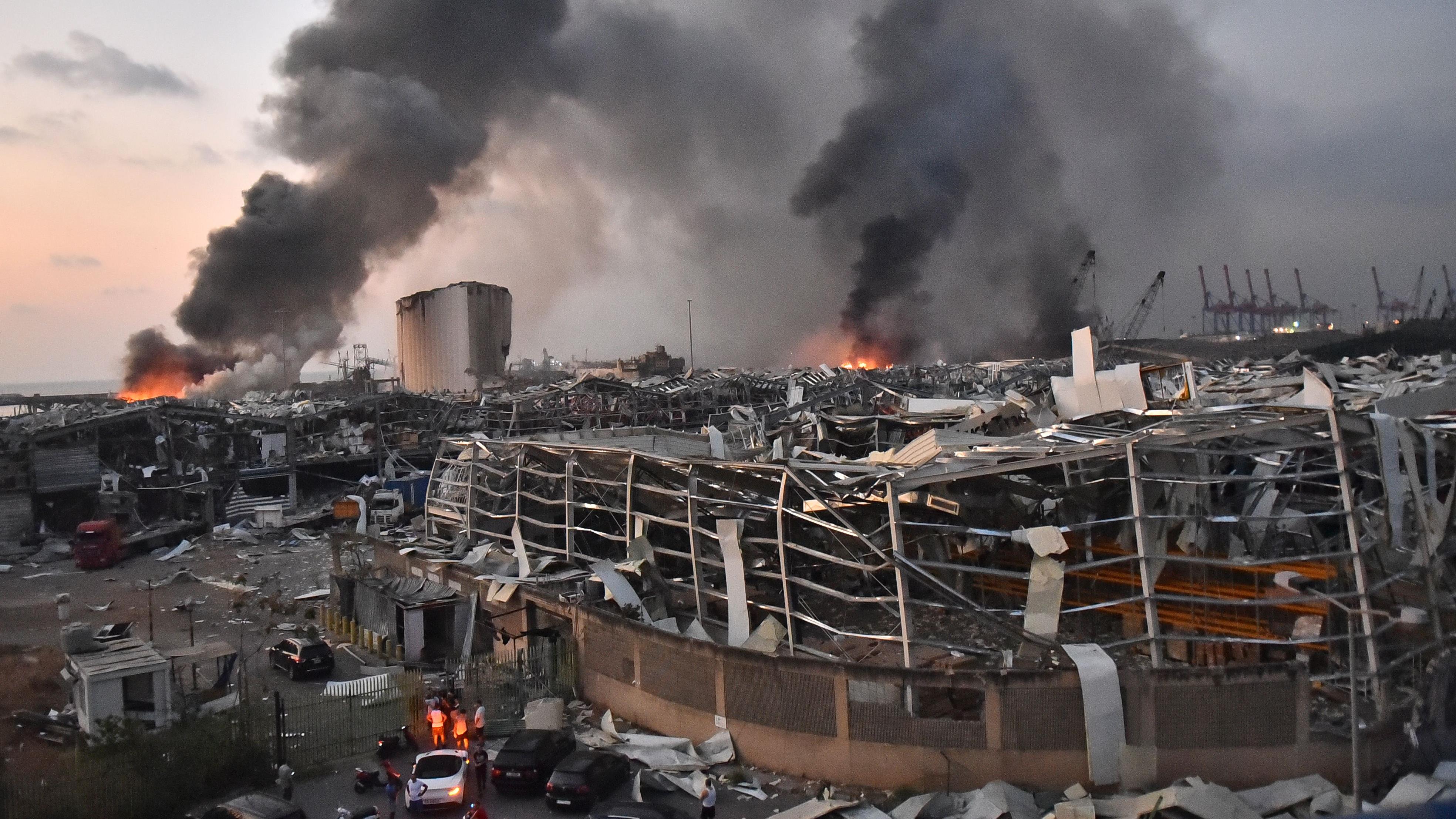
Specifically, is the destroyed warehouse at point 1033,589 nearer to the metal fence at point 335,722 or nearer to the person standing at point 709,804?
the person standing at point 709,804

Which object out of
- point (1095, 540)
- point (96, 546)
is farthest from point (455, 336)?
point (1095, 540)

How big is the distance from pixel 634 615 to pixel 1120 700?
19.0 ft

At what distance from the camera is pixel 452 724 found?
33.2ft

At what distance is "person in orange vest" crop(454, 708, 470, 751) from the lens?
32.4 ft

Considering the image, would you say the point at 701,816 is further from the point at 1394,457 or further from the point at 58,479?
the point at 58,479

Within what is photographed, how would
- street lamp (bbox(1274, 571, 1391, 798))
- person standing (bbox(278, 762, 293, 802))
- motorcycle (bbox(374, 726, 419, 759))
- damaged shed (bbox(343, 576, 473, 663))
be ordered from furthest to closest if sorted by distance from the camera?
damaged shed (bbox(343, 576, 473, 663))
motorcycle (bbox(374, 726, 419, 759))
person standing (bbox(278, 762, 293, 802))
street lamp (bbox(1274, 571, 1391, 798))

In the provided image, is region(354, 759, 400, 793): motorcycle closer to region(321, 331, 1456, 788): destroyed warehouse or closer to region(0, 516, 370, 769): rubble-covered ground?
region(0, 516, 370, 769): rubble-covered ground

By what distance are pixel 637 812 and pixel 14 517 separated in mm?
22217

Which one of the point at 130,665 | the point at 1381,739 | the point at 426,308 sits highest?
the point at 426,308

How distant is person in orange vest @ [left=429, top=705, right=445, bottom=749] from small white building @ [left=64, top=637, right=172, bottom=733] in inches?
99.7

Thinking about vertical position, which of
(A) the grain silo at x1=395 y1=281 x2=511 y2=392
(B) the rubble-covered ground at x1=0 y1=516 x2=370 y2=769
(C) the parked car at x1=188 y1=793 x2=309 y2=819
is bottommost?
(B) the rubble-covered ground at x1=0 y1=516 x2=370 y2=769

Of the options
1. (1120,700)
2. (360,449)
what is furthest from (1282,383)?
(360,449)

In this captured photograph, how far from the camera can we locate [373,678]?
36.4ft

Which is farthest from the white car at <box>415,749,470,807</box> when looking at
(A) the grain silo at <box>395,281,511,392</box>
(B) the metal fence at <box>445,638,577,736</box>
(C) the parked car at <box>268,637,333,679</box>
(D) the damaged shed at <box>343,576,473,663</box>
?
(A) the grain silo at <box>395,281,511,392</box>
